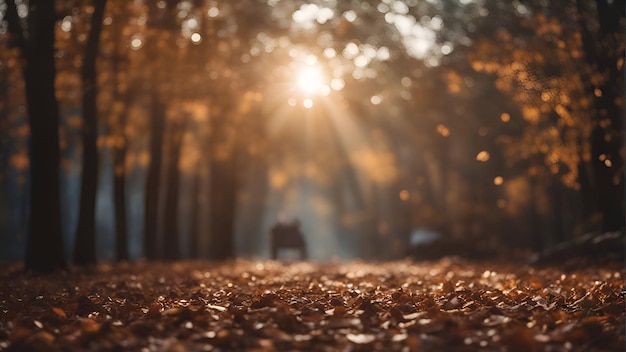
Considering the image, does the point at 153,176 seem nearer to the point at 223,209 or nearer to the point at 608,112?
the point at 223,209

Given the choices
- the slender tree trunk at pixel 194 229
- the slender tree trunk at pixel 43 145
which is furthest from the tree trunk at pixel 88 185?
the slender tree trunk at pixel 194 229

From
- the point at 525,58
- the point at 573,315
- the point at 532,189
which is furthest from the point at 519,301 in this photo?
the point at 532,189

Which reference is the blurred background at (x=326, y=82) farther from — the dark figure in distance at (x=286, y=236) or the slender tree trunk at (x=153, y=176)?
the dark figure in distance at (x=286, y=236)

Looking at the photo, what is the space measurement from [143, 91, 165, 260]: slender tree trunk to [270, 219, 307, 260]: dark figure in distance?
15.3 ft

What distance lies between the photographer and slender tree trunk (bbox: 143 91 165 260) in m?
24.3

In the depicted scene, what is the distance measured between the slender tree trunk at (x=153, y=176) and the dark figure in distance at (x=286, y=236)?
15.3ft

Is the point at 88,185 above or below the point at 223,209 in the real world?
above

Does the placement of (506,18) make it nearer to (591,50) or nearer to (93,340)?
(591,50)

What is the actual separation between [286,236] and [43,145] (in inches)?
582

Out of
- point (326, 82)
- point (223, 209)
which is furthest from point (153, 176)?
point (326, 82)

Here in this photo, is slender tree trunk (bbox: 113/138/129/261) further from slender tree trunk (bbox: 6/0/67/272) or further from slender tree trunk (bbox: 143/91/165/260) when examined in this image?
slender tree trunk (bbox: 6/0/67/272)

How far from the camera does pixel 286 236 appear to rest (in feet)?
94.7

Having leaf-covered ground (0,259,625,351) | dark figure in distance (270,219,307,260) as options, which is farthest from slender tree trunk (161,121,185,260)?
leaf-covered ground (0,259,625,351)

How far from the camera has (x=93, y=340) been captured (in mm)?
5695
